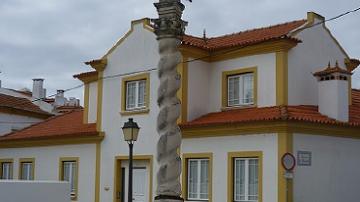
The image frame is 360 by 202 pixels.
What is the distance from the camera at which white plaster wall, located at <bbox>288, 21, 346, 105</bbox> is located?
20.3m

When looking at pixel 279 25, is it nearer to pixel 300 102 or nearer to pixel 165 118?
pixel 300 102

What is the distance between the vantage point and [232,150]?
19.4 metres

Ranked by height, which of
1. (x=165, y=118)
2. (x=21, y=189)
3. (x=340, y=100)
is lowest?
(x=21, y=189)

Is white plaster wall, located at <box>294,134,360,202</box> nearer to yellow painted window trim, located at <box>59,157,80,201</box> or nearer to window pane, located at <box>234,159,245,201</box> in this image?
window pane, located at <box>234,159,245,201</box>

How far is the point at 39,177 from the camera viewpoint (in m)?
26.6

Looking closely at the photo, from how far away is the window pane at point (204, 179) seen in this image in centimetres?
2016

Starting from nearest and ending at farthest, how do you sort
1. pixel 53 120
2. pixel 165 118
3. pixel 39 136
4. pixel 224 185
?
pixel 165 118 → pixel 224 185 → pixel 39 136 → pixel 53 120

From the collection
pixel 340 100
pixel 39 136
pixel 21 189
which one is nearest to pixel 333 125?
pixel 340 100

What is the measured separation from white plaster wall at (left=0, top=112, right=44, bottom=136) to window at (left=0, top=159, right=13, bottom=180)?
4.67m

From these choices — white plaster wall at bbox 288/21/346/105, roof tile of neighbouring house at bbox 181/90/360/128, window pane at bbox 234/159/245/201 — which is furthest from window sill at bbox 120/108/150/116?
white plaster wall at bbox 288/21/346/105

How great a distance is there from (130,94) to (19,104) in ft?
45.2

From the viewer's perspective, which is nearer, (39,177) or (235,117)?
(235,117)

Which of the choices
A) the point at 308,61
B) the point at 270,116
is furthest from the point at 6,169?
the point at 270,116

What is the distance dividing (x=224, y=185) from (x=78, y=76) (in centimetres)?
937
